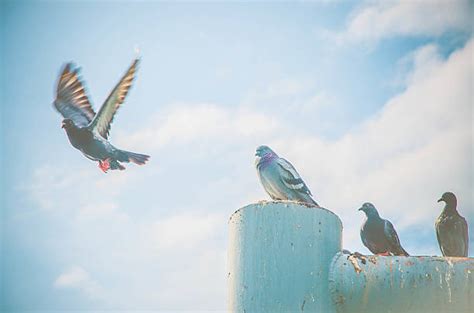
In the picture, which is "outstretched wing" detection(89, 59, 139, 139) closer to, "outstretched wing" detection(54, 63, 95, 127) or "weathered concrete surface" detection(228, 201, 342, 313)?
"outstretched wing" detection(54, 63, 95, 127)

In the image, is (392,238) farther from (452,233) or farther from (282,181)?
(282,181)

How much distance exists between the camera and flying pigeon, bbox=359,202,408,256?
805 cm

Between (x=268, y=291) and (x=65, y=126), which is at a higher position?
(x=65, y=126)

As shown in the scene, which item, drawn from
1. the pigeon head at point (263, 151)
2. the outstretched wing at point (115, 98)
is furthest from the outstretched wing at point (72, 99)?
the pigeon head at point (263, 151)

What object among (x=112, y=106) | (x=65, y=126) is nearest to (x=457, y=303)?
(x=112, y=106)

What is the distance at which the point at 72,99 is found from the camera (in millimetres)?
11070

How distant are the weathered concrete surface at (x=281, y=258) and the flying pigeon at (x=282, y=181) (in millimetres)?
2994

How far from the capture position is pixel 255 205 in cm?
339

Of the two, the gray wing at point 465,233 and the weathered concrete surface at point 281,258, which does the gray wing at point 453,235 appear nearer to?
the gray wing at point 465,233

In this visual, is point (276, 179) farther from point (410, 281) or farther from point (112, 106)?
point (112, 106)

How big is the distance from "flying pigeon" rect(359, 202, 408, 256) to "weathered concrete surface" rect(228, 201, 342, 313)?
4.80 meters

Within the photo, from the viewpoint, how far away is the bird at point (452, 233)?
8.11 m

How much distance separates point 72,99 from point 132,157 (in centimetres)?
150

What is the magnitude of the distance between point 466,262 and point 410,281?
0.29 meters
